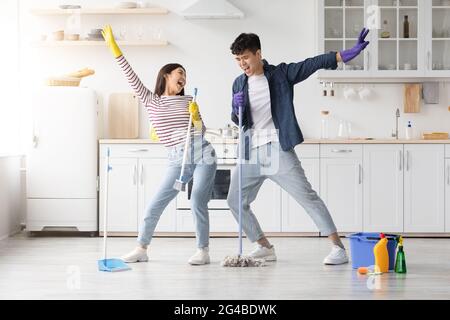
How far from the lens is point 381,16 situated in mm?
6293

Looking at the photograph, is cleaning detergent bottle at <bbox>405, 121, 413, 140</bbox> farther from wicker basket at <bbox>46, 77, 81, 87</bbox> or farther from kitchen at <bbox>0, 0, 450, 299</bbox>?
wicker basket at <bbox>46, 77, 81, 87</bbox>

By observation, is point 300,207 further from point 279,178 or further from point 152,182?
point 279,178

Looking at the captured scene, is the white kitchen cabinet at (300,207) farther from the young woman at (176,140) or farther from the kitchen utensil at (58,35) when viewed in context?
the kitchen utensil at (58,35)

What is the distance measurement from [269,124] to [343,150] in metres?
1.75

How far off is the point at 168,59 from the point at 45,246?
2.03 meters

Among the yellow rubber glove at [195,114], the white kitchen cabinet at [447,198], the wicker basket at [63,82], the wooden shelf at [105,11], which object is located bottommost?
the white kitchen cabinet at [447,198]

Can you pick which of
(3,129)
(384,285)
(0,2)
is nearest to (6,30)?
(0,2)

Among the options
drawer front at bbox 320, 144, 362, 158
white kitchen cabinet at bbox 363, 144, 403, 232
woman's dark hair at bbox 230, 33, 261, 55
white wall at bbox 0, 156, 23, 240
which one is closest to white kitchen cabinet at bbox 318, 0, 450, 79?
drawer front at bbox 320, 144, 362, 158

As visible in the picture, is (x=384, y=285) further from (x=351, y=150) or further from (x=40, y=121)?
(x=40, y=121)

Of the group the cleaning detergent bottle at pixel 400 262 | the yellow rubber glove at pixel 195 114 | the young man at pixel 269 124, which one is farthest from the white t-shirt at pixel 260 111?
the cleaning detergent bottle at pixel 400 262

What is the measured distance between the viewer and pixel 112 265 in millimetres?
4336

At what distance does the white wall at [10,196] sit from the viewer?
19.3 feet

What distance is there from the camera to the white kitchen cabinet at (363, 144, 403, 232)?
6020 millimetres

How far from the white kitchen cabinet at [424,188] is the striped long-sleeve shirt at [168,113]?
7.36 ft
